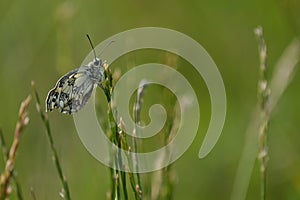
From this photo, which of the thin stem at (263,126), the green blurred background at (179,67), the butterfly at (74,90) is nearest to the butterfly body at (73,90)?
the butterfly at (74,90)

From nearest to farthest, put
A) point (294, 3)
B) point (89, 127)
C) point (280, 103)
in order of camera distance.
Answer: point (89, 127) < point (280, 103) < point (294, 3)

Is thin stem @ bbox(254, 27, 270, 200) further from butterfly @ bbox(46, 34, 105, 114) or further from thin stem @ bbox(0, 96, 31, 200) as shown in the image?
thin stem @ bbox(0, 96, 31, 200)

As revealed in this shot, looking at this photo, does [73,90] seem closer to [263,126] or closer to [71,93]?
[71,93]

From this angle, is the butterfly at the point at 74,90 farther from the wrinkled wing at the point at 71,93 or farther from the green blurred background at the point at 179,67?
the green blurred background at the point at 179,67

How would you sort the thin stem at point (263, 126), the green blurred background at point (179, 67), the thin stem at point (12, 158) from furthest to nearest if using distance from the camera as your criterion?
the green blurred background at point (179, 67) < the thin stem at point (263, 126) < the thin stem at point (12, 158)

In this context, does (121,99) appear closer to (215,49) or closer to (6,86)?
(6,86)

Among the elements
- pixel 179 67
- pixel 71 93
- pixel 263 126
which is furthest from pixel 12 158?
pixel 179 67

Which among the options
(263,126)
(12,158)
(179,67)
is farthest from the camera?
(179,67)

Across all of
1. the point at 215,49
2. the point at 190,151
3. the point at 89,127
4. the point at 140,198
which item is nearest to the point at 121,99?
the point at 89,127
